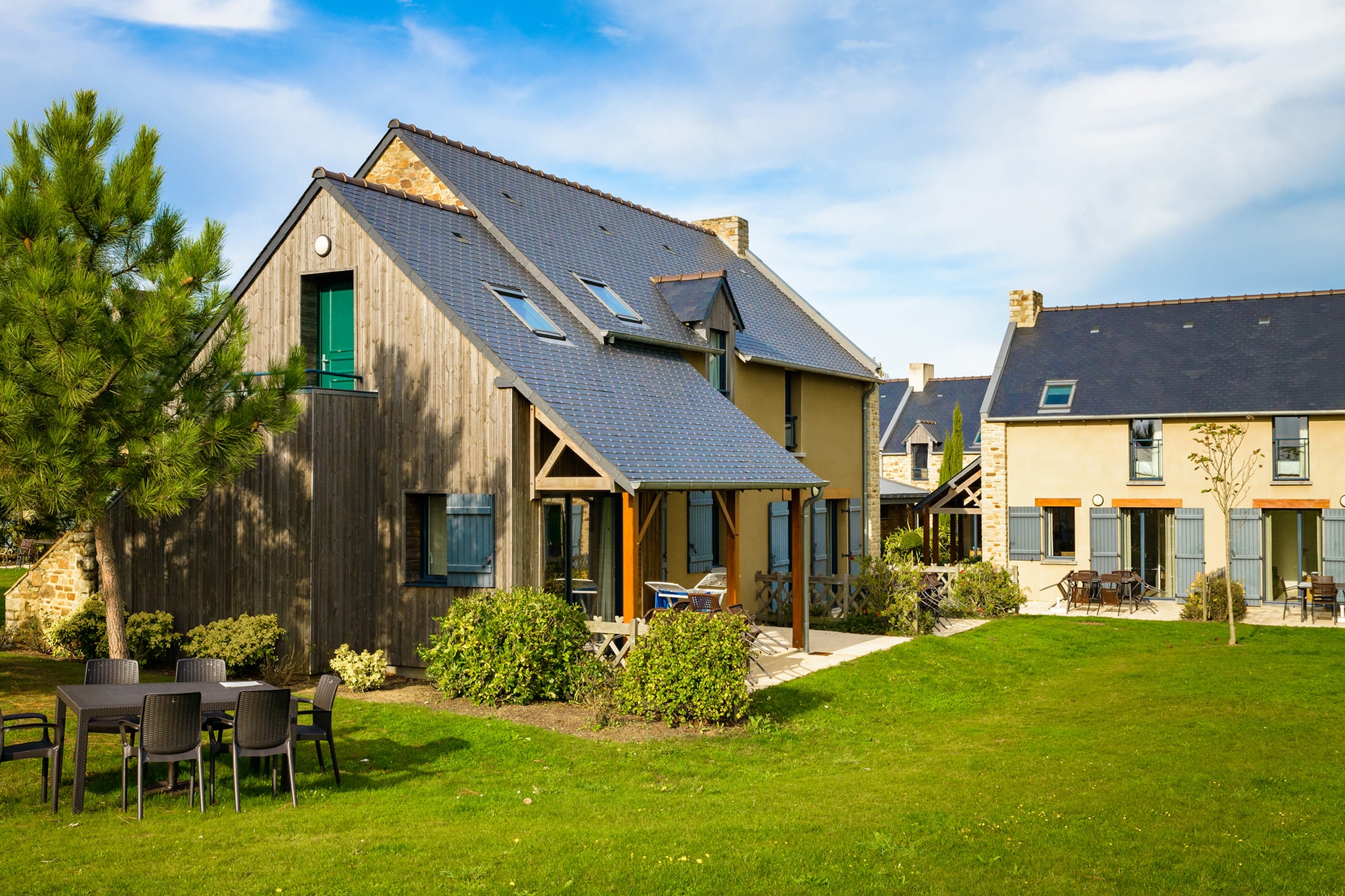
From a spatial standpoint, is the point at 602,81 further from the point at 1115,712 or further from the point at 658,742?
the point at 1115,712

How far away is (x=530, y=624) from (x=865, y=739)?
3.78m

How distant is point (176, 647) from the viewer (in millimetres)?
14023

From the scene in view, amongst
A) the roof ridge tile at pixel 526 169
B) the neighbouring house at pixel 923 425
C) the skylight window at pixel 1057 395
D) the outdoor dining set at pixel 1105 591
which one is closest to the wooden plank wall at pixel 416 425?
the roof ridge tile at pixel 526 169

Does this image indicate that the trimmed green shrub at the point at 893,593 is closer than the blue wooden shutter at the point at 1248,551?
Yes

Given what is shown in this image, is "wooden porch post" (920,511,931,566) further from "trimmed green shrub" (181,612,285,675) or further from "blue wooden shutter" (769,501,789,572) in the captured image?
"trimmed green shrub" (181,612,285,675)

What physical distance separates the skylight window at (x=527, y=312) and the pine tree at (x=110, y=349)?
10.7ft

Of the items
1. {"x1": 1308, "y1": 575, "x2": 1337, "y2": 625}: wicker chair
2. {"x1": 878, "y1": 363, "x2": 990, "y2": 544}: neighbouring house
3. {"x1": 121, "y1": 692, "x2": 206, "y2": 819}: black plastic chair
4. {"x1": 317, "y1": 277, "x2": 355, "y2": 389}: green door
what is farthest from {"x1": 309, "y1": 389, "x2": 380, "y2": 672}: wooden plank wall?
{"x1": 878, "y1": 363, "x2": 990, "y2": 544}: neighbouring house

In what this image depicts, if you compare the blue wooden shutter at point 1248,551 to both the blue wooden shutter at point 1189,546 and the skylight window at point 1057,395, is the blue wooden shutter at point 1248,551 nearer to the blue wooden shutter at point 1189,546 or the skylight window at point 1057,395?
the blue wooden shutter at point 1189,546

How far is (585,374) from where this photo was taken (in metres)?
14.2

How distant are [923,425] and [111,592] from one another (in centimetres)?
3252

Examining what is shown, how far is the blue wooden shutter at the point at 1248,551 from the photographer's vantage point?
75.7ft

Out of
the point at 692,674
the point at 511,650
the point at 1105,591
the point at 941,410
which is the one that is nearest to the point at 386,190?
the point at 511,650

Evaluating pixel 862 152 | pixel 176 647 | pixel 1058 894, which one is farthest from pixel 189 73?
pixel 1058 894

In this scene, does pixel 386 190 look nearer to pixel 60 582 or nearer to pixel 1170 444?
pixel 60 582
